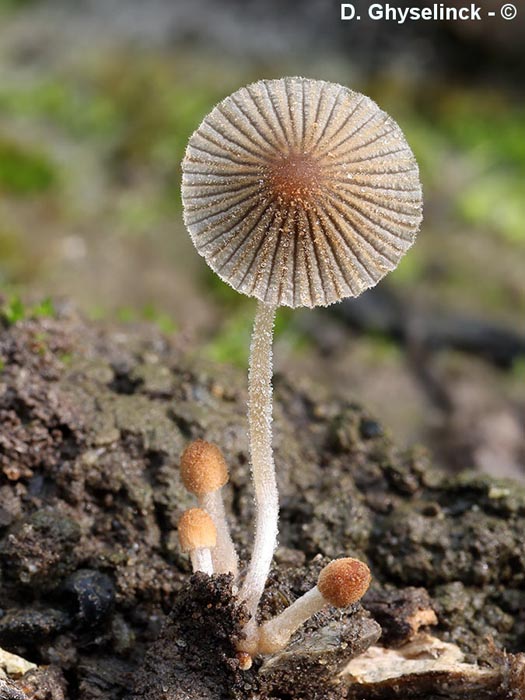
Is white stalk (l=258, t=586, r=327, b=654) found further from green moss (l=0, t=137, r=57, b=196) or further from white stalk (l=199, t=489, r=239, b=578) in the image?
green moss (l=0, t=137, r=57, b=196)

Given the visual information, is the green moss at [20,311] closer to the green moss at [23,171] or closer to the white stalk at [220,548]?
the white stalk at [220,548]

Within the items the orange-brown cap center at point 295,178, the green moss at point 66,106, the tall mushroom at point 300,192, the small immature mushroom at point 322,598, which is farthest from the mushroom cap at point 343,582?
the green moss at point 66,106

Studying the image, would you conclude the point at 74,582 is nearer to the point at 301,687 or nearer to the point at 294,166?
the point at 301,687

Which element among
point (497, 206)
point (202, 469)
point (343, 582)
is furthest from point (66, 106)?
point (343, 582)

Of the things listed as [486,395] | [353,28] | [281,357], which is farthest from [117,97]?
[486,395]

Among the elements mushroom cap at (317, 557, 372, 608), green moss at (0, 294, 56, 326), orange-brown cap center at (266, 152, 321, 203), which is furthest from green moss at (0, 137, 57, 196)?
mushroom cap at (317, 557, 372, 608)
